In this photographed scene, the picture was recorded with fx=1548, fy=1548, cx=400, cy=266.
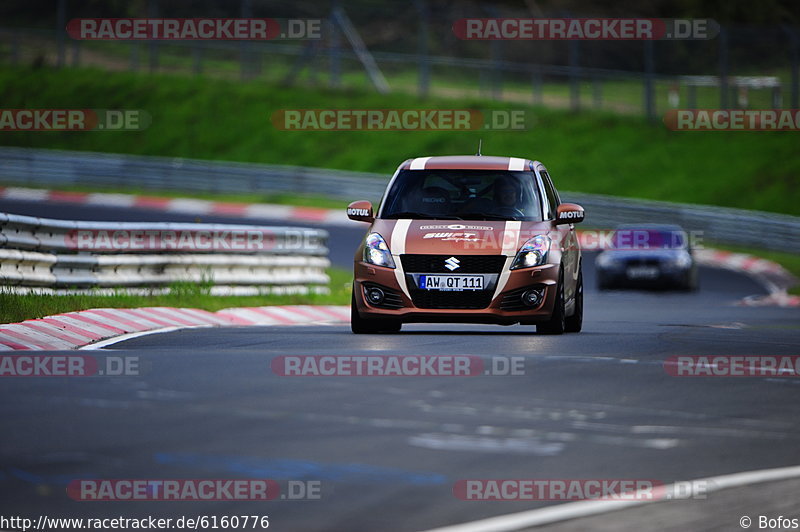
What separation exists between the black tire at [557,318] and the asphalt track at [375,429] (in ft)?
4.56

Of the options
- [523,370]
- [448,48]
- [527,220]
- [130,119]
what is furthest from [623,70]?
[523,370]

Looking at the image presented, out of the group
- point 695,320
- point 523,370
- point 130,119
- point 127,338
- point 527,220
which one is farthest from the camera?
point 130,119

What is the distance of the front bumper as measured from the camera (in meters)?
13.7

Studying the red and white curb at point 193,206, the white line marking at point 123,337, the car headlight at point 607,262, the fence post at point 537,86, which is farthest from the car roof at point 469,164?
the fence post at point 537,86

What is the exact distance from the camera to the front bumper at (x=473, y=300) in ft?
45.0

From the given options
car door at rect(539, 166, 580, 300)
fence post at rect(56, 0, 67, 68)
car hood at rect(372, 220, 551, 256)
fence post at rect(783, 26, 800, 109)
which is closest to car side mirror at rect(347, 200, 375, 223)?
car hood at rect(372, 220, 551, 256)

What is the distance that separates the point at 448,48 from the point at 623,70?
28.9 ft

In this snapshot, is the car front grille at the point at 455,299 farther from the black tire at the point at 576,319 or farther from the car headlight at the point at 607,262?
the car headlight at the point at 607,262

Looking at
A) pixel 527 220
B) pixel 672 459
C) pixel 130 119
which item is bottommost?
pixel 672 459

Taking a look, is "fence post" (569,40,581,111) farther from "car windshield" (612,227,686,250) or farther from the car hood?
the car hood

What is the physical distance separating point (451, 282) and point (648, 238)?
16450 millimetres

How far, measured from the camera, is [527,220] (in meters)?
14.3

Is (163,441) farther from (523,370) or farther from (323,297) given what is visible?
→ (323,297)

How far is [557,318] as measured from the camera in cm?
1410
